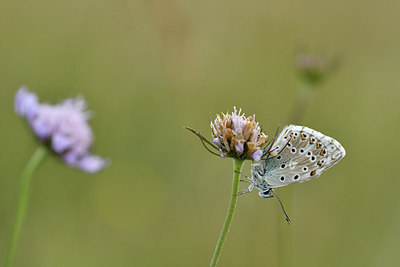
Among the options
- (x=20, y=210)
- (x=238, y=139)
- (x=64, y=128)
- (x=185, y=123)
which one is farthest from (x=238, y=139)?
(x=185, y=123)

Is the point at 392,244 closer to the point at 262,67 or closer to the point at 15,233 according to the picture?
the point at 262,67

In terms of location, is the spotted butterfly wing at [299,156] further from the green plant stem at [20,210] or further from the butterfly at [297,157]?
the green plant stem at [20,210]

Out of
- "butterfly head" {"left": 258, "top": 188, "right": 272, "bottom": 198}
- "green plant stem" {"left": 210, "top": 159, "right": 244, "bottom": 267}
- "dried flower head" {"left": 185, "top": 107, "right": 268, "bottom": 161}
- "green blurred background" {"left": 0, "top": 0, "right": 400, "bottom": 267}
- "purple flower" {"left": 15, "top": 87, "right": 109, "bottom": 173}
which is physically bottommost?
"green plant stem" {"left": 210, "top": 159, "right": 244, "bottom": 267}

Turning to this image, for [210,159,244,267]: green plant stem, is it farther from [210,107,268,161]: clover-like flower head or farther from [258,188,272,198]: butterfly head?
[258,188,272,198]: butterfly head

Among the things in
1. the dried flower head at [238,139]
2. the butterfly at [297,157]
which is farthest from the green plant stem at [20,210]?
the butterfly at [297,157]

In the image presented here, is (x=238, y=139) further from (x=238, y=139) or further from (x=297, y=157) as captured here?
(x=297, y=157)

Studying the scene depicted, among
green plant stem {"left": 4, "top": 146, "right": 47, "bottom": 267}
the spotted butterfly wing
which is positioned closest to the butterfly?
the spotted butterfly wing

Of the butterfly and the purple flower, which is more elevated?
the purple flower
